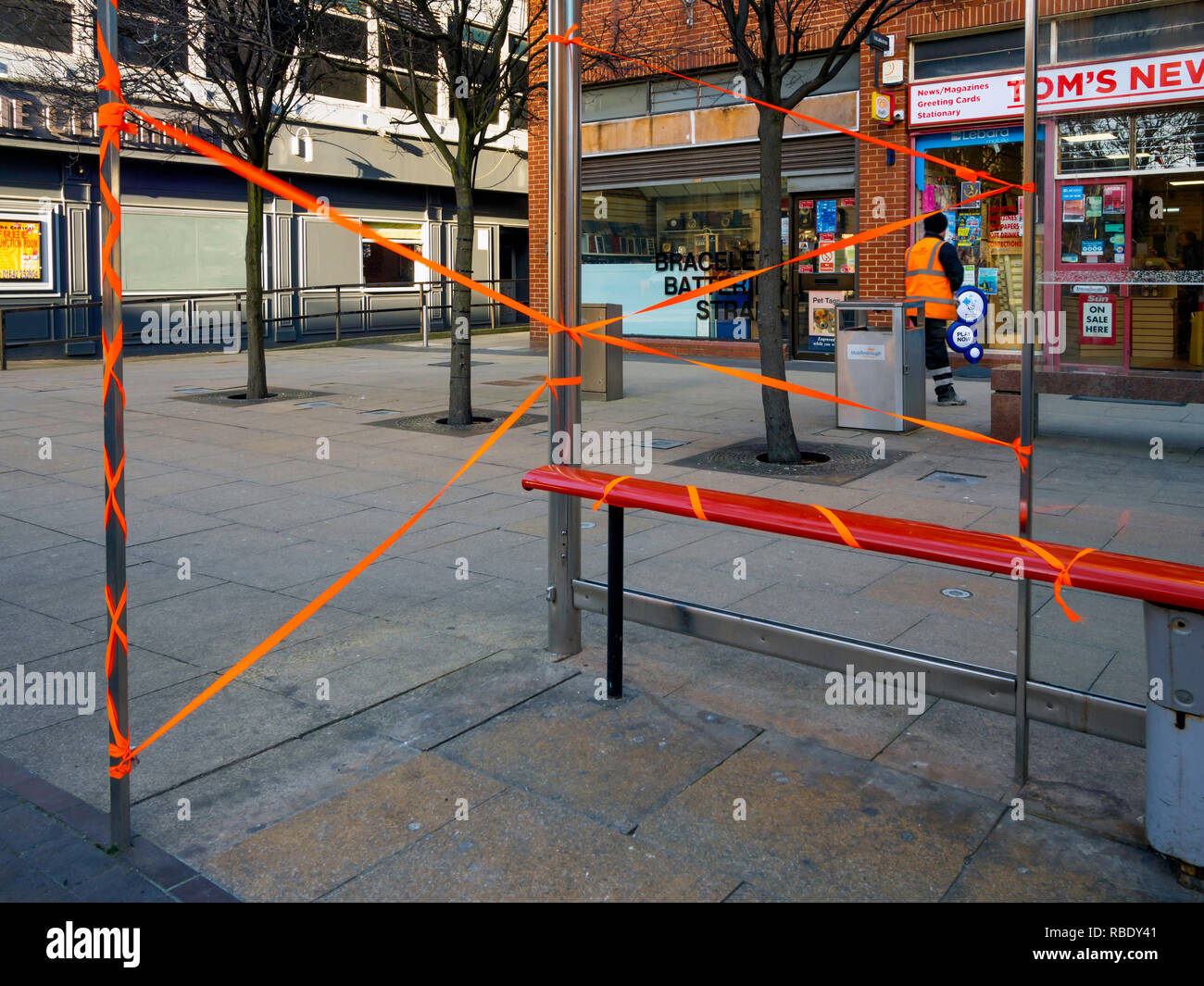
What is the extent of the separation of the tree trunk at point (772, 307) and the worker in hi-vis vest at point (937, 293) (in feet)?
11.8

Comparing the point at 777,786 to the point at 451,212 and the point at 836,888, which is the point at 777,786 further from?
the point at 451,212

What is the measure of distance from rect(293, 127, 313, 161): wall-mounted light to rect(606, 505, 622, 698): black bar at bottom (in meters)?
22.2

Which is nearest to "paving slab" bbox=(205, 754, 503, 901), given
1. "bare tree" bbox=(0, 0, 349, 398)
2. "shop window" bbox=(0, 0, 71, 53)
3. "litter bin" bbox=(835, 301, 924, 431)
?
"litter bin" bbox=(835, 301, 924, 431)

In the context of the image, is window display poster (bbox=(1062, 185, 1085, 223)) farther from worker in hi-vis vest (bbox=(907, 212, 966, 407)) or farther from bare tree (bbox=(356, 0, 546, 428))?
bare tree (bbox=(356, 0, 546, 428))

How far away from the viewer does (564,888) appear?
10.6ft

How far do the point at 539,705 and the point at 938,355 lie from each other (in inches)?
365

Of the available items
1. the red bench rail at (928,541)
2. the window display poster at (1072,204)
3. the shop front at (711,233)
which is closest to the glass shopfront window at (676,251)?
the shop front at (711,233)

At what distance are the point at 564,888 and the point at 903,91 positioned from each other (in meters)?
14.4

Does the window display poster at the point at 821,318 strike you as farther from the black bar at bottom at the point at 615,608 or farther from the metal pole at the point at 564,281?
the black bar at bottom at the point at 615,608

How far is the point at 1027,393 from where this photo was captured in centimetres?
390

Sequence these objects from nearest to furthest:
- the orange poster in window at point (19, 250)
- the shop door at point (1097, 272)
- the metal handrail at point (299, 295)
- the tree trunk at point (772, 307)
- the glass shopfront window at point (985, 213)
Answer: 1. the tree trunk at point (772, 307)
2. the shop door at point (1097, 272)
3. the glass shopfront window at point (985, 213)
4. the metal handrail at point (299, 295)
5. the orange poster in window at point (19, 250)

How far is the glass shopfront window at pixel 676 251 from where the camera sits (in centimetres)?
1830

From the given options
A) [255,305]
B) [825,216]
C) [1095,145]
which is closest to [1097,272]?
[1095,145]
